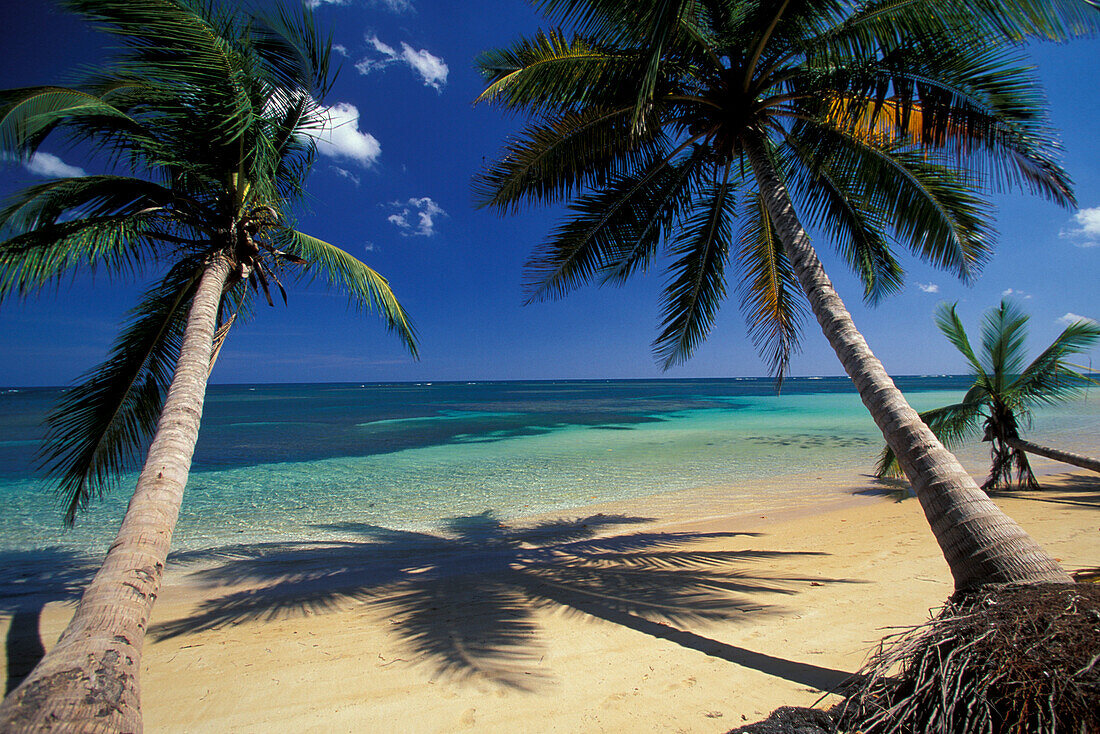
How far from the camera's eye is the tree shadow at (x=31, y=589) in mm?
3635

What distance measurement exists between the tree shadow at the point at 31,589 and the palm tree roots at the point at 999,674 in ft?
18.3

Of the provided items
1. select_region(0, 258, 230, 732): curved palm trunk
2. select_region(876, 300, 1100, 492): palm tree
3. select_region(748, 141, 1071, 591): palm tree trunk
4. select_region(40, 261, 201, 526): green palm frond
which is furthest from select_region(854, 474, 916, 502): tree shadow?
select_region(40, 261, 201, 526): green palm frond

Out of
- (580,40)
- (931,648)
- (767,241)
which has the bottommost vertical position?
(931,648)

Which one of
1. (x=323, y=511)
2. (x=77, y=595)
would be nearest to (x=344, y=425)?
(x=323, y=511)

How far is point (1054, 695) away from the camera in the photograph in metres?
1.62

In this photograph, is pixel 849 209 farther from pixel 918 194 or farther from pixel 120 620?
pixel 120 620

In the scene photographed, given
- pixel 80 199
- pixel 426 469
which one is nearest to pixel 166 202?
pixel 80 199

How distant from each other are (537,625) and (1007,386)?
10.2 m

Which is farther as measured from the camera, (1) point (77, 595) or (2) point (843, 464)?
(2) point (843, 464)

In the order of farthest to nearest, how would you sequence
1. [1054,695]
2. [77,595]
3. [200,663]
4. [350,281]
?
1. [350,281]
2. [77,595]
3. [200,663]
4. [1054,695]

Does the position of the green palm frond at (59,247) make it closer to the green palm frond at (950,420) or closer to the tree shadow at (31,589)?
the tree shadow at (31,589)

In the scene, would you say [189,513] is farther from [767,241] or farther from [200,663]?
[767,241]

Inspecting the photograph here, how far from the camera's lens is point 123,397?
4.70m

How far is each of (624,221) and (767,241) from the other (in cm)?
223
